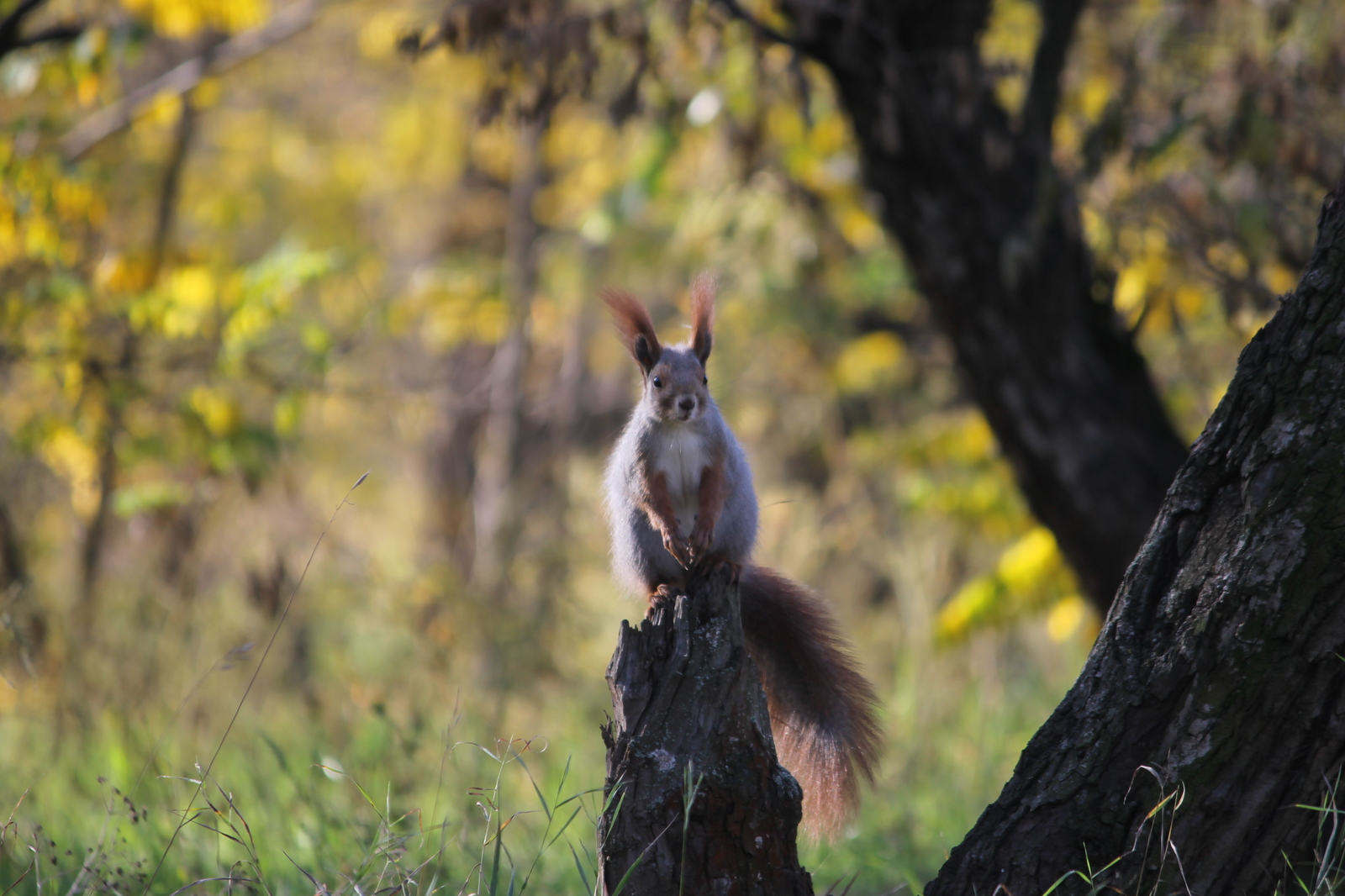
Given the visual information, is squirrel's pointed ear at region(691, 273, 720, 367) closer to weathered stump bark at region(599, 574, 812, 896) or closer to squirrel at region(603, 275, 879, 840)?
squirrel at region(603, 275, 879, 840)

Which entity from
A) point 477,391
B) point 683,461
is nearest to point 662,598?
point 683,461

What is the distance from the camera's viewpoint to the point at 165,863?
2.61 meters

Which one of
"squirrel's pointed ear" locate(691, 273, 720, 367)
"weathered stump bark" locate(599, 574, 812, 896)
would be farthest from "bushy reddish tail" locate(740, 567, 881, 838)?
"squirrel's pointed ear" locate(691, 273, 720, 367)

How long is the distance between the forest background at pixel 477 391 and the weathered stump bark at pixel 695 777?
13 cm

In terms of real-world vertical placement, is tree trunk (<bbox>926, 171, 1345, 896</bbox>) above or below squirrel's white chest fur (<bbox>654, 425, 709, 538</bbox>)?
below

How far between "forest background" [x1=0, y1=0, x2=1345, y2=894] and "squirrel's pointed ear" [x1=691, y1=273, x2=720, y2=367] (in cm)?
52

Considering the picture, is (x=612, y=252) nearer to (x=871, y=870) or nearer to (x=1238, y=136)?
(x=1238, y=136)

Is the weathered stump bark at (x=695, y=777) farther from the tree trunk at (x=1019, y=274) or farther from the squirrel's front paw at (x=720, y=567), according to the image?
the tree trunk at (x=1019, y=274)

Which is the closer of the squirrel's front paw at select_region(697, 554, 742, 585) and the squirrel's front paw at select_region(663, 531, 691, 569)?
the squirrel's front paw at select_region(697, 554, 742, 585)

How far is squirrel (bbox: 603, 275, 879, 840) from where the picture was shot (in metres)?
2.34

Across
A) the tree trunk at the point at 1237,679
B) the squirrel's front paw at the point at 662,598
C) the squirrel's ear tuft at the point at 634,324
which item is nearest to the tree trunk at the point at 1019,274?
the squirrel's ear tuft at the point at 634,324

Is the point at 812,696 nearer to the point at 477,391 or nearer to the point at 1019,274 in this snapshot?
the point at 1019,274

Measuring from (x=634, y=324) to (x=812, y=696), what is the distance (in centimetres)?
92

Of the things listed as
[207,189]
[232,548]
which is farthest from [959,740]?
[207,189]
